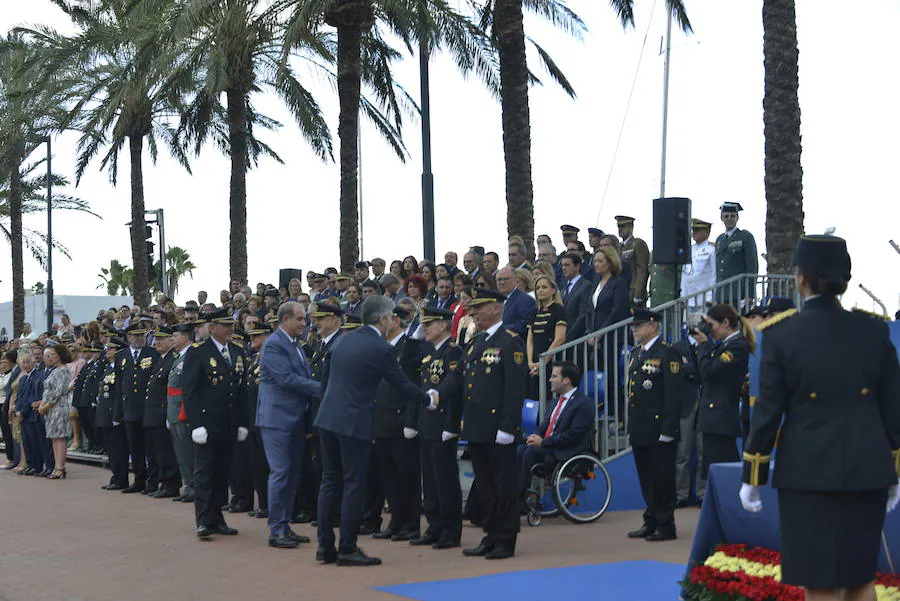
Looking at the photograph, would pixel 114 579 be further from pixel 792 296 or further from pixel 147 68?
pixel 147 68

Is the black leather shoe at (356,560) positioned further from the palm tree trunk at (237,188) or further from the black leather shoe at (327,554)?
the palm tree trunk at (237,188)

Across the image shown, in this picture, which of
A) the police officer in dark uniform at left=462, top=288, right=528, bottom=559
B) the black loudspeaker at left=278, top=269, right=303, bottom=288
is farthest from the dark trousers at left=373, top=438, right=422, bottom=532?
the black loudspeaker at left=278, top=269, right=303, bottom=288

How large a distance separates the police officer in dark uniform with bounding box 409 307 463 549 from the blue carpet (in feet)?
4.84

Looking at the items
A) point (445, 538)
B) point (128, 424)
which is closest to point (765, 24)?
point (445, 538)

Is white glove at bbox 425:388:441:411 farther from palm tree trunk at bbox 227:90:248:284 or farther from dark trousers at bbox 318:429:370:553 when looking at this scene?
palm tree trunk at bbox 227:90:248:284

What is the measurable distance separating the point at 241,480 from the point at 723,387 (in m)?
6.22

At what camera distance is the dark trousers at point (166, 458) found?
50.9 feet

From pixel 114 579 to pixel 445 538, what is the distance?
292 cm

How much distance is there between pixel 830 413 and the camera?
5547 millimetres

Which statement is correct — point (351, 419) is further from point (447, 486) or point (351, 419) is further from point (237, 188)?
point (237, 188)

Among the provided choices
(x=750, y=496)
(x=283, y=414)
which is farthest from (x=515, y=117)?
(x=750, y=496)

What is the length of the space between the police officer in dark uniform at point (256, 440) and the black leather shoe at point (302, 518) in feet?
1.34

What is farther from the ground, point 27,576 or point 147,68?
point 147,68

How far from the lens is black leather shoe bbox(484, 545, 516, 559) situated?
391 inches
